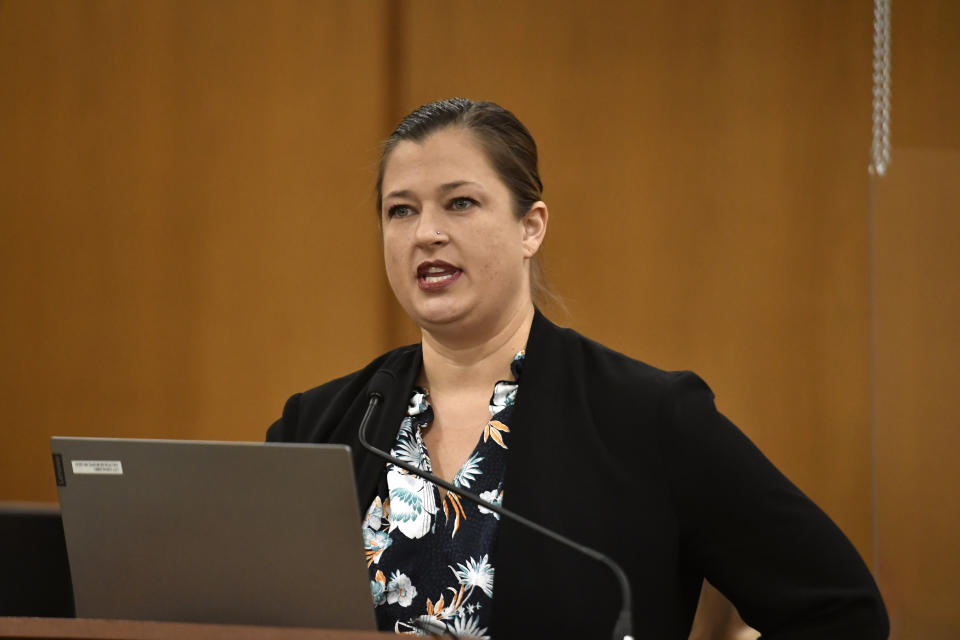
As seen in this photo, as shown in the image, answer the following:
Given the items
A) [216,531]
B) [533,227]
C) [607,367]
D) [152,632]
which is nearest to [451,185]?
[533,227]

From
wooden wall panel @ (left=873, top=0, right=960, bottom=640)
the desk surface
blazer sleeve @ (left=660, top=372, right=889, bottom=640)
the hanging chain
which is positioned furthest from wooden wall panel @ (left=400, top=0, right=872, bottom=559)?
the desk surface

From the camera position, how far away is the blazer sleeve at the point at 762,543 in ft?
3.94

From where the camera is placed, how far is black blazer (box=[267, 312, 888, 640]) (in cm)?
120

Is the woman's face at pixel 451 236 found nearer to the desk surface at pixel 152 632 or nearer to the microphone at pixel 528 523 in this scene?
the microphone at pixel 528 523

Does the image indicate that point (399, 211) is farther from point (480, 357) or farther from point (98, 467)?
point (98, 467)

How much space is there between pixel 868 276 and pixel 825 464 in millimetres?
540

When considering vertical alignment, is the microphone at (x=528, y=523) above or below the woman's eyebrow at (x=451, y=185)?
below

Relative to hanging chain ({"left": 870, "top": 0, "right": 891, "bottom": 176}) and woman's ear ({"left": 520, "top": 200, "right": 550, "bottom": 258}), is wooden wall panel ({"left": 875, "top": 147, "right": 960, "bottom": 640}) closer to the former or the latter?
→ hanging chain ({"left": 870, "top": 0, "right": 891, "bottom": 176})

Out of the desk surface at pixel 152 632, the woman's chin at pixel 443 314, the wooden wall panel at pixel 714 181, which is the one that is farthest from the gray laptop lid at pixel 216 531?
the wooden wall panel at pixel 714 181

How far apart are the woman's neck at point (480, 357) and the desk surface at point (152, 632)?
2.19 feet

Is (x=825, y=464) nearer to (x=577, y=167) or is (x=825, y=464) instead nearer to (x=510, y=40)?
(x=577, y=167)

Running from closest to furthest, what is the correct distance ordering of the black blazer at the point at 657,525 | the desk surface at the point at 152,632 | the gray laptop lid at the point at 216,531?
the desk surface at the point at 152,632 < the gray laptop lid at the point at 216,531 < the black blazer at the point at 657,525

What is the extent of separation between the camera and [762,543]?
4.04ft

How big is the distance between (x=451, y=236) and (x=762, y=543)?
0.58 metres
